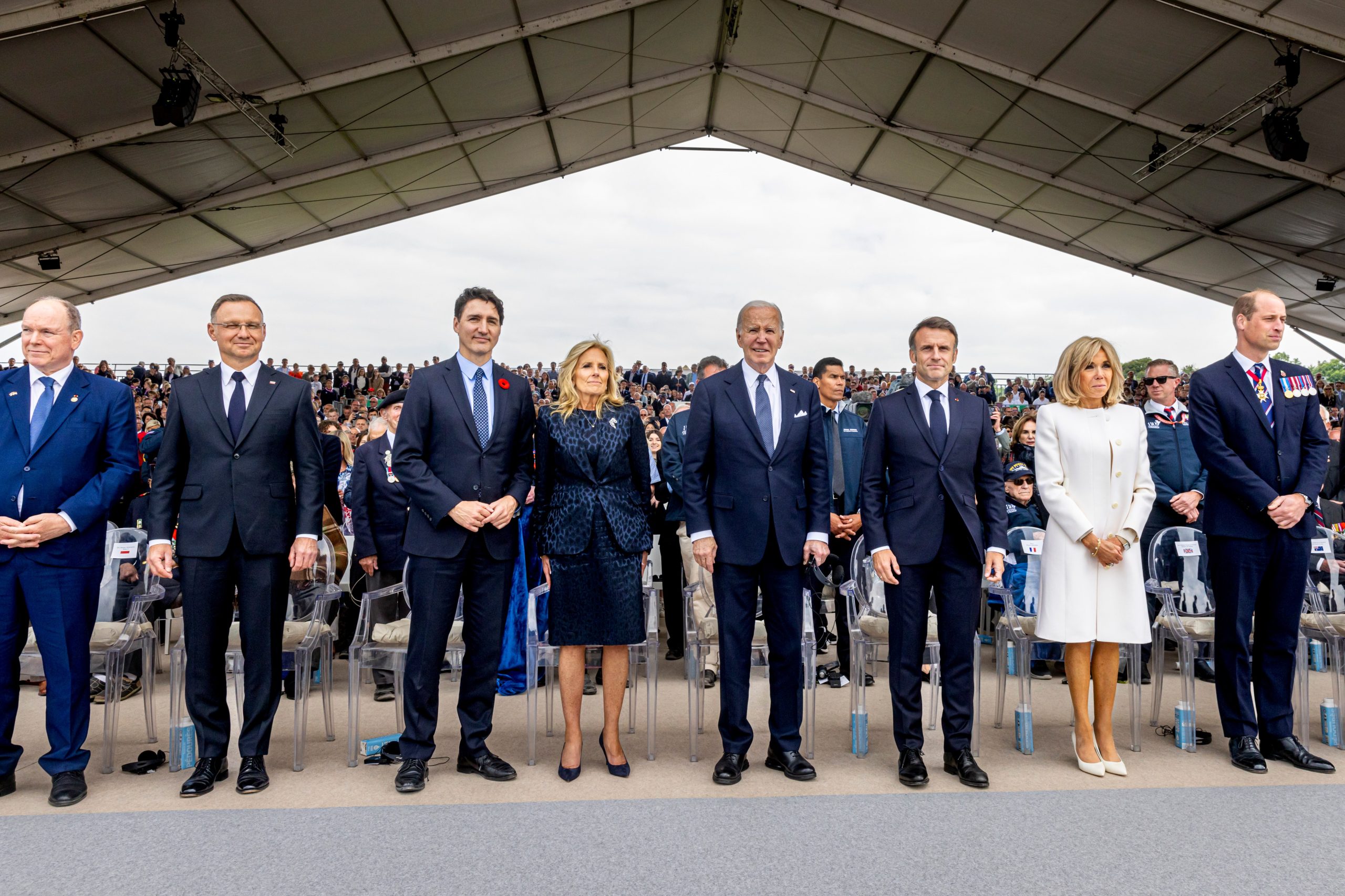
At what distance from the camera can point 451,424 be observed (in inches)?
116

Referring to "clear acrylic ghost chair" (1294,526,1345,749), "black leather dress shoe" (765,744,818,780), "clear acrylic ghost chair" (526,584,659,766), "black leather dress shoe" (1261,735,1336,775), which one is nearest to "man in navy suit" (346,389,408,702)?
"clear acrylic ghost chair" (526,584,659,766)

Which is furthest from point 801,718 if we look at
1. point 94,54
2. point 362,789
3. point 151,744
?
point 94,54

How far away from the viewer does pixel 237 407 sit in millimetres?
2941

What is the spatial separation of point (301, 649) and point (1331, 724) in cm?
401

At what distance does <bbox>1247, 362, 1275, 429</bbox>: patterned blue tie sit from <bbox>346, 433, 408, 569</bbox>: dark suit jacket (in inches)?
142

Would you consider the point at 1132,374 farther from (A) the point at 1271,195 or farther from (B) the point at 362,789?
(B) the point at 362,789

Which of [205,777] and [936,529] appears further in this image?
[936,529]

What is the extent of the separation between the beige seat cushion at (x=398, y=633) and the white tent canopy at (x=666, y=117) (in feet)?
24.0

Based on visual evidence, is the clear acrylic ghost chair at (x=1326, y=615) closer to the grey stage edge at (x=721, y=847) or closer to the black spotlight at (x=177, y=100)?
the grey stage edge at (x=721, y=847)

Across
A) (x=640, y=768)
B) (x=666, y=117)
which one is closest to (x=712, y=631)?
(x=640, y=768)

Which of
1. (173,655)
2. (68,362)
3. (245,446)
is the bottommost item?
(173,655)

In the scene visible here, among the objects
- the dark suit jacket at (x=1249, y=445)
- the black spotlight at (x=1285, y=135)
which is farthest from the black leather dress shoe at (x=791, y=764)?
the black spotlight at (x=1285, y=135)

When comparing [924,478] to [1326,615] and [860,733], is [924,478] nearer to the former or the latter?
[860,733]

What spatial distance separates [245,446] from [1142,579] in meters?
3.22
